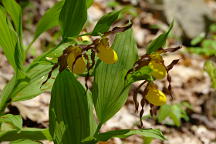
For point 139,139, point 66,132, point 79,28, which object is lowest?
point 139,139

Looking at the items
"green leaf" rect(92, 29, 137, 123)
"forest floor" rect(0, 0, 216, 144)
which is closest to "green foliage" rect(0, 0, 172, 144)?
"green leaf" rect(92, 29, 137, 123)

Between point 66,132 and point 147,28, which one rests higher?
point 147,28

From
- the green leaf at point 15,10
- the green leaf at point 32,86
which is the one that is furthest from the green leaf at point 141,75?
the green leaf at point 15,10

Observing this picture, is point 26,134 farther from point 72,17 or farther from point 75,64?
point 72,17

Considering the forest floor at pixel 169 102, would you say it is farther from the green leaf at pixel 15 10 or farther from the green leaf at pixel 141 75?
the green leaf at pixel 141 75

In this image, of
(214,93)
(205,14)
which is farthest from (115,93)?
(205,14)

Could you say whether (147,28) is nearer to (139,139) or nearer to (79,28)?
(139,139)

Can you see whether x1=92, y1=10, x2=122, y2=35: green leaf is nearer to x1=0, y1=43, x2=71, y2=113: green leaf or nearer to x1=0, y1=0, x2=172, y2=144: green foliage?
x1=0, y1=0, x2=172, y2=144: green foliage

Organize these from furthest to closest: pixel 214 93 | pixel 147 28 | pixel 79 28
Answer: pixel 147 28 < pixel 214 93 < pixel 79 28
